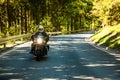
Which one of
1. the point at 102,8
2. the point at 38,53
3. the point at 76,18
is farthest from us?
the point at 76,18

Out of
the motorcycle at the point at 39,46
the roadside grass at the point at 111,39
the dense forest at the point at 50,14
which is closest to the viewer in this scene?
the motorcycle at the point at 39,46

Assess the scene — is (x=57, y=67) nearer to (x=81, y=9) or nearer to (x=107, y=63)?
(x=107, y=63)

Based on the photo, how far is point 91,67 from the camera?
53.0ft

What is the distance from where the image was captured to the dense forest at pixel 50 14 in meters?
45.1

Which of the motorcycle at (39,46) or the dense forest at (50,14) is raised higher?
the dense forest at (50,14)

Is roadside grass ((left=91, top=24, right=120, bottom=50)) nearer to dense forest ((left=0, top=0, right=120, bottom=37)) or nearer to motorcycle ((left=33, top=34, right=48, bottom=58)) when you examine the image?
dense forest ((left=0, top=0, right=120, bottom=37))

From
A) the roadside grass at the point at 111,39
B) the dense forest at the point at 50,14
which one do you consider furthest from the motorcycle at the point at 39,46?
the dense forest at the point at 50,14

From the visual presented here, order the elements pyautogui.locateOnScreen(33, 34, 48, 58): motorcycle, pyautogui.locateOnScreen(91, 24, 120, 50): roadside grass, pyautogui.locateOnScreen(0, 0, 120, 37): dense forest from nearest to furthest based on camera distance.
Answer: pyautogui.locateOnScreen(33, 34, 48, 58): motorcycle → pyautogui.locateOnScreen(91, 24, 120, 50): roadside grass → pyautogui.locateOnScreen(0, 0, 120, 37): dense forest

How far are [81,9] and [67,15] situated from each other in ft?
13.4

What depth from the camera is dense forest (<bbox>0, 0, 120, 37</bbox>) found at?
45.1 meters

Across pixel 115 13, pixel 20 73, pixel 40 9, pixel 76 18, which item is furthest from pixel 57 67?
pixel 76 18

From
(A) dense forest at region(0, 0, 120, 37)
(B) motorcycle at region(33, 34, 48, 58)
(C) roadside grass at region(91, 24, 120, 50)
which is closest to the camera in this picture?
(B) motorcycle at region(33, 34, 48, 58)

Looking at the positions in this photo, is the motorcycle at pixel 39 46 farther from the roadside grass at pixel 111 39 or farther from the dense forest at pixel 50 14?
→ the dense forest at pixel 50 14

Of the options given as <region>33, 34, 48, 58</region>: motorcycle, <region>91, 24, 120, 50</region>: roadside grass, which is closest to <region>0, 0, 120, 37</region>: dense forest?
<region>91, 24, 120, 50</region>: roadside grass
